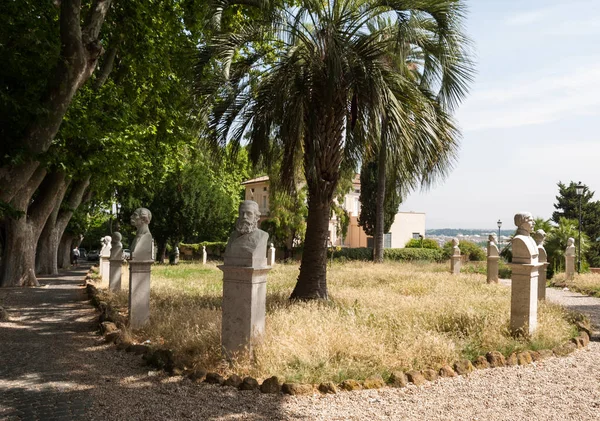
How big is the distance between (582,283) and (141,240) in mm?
15847

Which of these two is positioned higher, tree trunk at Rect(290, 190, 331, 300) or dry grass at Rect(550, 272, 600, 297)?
tree trunk at Rect(290, 190, 331, 300)

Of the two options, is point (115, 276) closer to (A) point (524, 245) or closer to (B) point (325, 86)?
(B) point (325, 86)

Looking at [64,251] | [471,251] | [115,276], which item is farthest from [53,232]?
[471,251]

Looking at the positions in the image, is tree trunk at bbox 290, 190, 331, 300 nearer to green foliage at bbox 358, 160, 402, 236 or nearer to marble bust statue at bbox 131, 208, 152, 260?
marble bust statue at bbox 131, 208, 152, 260

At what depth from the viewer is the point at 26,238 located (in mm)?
16984

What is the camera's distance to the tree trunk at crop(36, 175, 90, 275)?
22469 millimetres

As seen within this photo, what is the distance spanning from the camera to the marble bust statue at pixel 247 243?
20.3ft

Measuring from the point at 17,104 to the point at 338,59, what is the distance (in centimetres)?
611

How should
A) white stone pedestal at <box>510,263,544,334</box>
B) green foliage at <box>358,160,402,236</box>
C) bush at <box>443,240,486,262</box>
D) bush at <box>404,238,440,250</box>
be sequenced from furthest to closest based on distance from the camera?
1. bush at <box>404,238,440,250</box>
2. bush at <box>443,240,486,262</box>
3. green foliage at <box>358,160,402,236</box>
4. white stone pedestal at <box>510,263,544,334</box>

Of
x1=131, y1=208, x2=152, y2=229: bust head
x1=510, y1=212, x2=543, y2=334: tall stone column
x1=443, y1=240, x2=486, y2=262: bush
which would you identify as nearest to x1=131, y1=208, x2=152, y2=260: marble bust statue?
x1=131, y1=208, x2=152, y2=229: bust head

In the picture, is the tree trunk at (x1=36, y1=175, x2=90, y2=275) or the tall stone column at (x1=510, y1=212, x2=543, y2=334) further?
the tree trunk at (x1=36, y1=175, x2=90, y2=275)

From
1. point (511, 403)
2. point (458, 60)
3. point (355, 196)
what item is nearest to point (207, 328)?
point (511, 403)

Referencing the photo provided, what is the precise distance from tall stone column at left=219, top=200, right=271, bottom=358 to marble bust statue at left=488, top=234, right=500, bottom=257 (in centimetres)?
1347

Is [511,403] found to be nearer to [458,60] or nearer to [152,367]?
[152,367]
